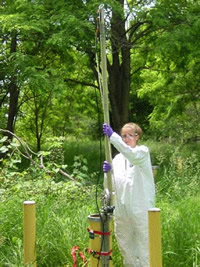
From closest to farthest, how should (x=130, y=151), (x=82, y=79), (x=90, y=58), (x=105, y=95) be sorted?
(x=105, y=95) → (x=130, y=151) → (x=90, y=58) → (x=82, y=79)

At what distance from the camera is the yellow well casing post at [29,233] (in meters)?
3.27

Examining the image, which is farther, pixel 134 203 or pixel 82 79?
pixel 82 79

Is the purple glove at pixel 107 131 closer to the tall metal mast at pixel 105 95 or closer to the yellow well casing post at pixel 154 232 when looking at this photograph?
the tall metal mast at pixel 105 95

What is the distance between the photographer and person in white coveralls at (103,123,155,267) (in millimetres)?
3527

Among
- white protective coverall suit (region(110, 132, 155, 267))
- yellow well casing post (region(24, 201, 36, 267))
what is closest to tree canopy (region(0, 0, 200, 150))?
white protective coverall suit (region(110, 132, 155, 267))

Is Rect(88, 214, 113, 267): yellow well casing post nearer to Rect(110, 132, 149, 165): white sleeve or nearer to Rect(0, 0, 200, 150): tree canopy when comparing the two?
Rect(110, 132, 149, 165): white sleeve

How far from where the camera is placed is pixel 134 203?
3.53 m

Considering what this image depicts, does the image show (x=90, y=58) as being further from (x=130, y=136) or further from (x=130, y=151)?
(x=130, y=151)

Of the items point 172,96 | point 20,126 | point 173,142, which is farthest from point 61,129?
point 172,96

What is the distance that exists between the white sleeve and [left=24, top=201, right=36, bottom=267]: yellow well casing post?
80cm

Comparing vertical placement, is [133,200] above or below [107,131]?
below

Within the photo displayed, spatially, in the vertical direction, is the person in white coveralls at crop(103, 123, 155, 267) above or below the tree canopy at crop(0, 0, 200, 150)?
below

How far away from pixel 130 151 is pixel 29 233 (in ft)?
3.37

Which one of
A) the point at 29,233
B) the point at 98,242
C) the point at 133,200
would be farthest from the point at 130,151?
the point at 29,233
